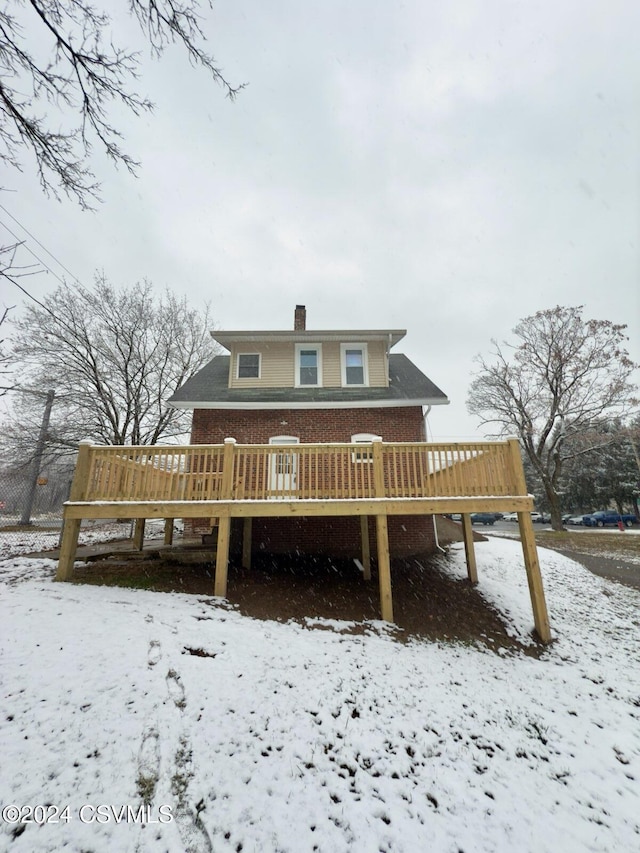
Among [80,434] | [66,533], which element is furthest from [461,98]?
[80,434]

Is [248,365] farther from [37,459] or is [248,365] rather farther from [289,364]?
[37,459]

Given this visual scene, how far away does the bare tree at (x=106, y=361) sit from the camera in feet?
47.8

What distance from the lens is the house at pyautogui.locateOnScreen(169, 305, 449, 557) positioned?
9578 mm

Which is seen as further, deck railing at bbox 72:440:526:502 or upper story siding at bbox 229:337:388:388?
upper story siding at bbox 229:337:388:388

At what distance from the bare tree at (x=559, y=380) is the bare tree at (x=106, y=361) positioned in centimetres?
1796

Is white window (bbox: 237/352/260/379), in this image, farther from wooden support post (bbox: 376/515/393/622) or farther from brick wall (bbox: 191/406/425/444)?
wooden support post (bbox: 376/515/393/622)

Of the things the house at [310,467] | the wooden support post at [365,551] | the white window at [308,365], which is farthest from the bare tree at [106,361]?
the wooden support post at [365,551]

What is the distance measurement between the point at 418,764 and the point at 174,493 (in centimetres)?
505

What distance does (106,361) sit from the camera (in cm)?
1593

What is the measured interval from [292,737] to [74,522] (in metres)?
5.12

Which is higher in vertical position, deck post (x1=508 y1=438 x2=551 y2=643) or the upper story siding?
the upper story siding

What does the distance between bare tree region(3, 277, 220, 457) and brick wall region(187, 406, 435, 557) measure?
8.02 m

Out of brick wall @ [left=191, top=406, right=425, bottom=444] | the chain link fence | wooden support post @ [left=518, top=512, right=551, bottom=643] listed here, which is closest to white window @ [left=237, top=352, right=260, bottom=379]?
brick wall @ [left=191, top=406, right=425, bottom=444]

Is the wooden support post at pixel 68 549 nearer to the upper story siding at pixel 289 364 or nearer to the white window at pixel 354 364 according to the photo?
the upper story siding at pixel 289 364
